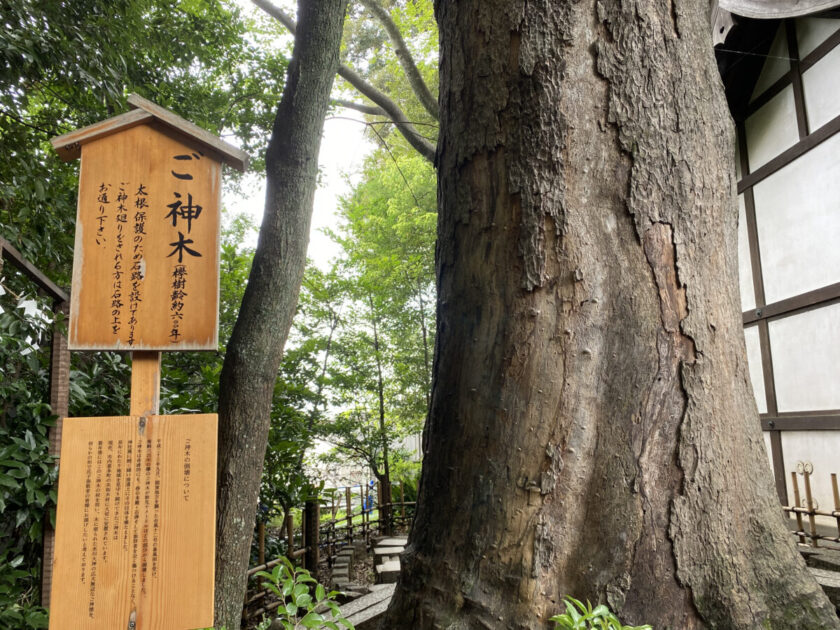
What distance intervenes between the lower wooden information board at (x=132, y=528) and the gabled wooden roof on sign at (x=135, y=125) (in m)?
1.25

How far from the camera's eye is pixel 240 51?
7.10 meters

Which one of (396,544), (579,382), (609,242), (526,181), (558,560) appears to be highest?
(526,181)

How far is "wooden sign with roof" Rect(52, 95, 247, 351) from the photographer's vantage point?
2.56 meters

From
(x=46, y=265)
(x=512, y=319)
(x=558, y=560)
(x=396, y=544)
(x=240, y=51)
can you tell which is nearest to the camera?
(x=558, y=560)

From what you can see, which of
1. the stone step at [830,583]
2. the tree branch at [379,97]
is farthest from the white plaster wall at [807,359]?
the tree branch at [379,97]

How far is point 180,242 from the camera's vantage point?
2.67m

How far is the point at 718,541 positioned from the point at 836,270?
4.97m

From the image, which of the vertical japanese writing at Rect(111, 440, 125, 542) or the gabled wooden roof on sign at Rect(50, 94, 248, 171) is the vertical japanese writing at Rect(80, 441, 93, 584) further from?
the gabled wooden roof on sign at Rect(50, 94, 248, 171)

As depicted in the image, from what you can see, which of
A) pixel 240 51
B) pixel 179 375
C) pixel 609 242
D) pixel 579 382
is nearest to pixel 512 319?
pixel 579 382

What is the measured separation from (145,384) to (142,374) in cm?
5

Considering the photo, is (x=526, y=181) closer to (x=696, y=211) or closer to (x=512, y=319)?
(x=512, y=319)

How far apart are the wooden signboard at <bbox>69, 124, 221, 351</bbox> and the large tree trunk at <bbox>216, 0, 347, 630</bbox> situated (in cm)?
131

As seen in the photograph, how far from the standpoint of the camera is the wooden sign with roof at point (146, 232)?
2564 millimetres

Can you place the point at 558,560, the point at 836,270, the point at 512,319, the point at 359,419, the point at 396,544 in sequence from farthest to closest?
the point at 359,419
the point at 396,544
the point at 836,270
the point at 512,319
the point at 558,560
